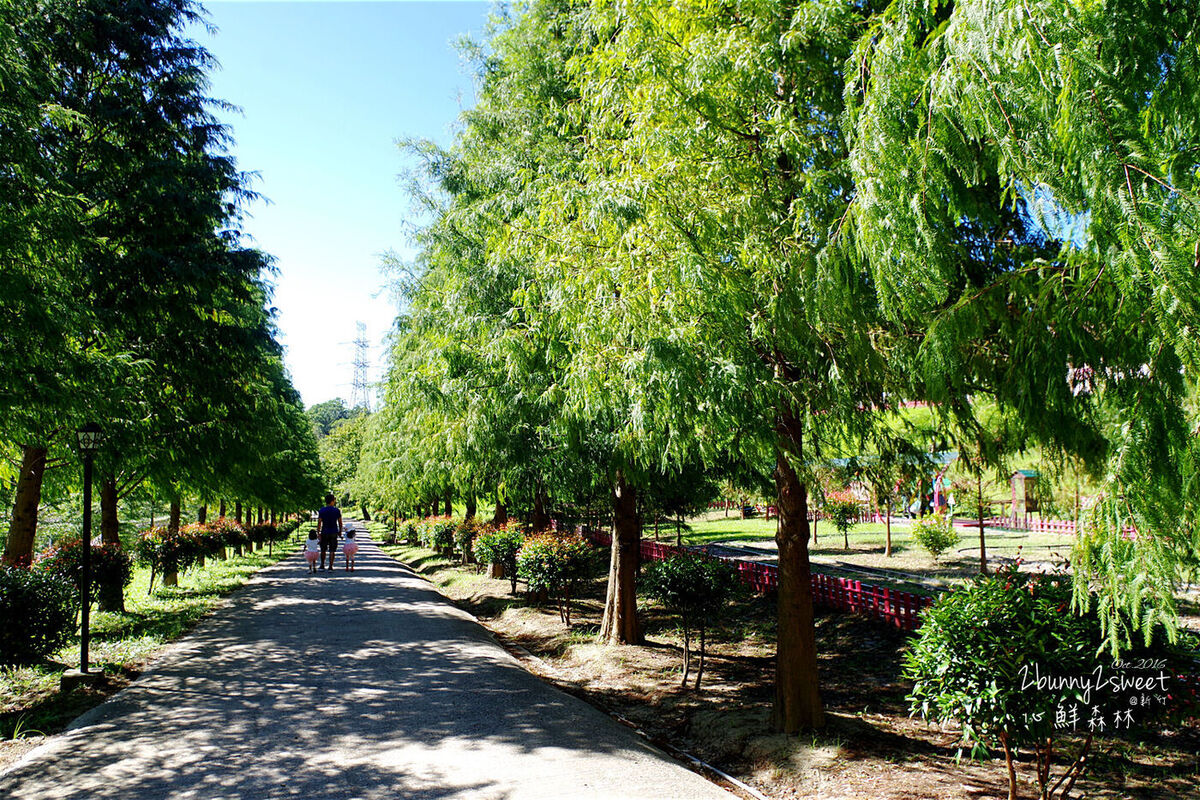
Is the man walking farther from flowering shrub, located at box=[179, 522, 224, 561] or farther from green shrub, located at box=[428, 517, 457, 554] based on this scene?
green shrub, located at box=[428, 517, 457, 554]

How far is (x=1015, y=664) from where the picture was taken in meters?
4.18

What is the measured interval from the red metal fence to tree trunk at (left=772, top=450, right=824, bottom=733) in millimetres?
2336

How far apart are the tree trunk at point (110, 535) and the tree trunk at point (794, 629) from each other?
12.1 meters

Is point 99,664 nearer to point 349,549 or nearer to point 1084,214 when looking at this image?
point 1084,214

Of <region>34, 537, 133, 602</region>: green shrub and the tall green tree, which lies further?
<region>34, 537, 133, 602</region>: green shrub

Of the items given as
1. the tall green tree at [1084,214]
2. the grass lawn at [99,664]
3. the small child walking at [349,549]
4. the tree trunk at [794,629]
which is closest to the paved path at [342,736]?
the grass lawn at [99,664]

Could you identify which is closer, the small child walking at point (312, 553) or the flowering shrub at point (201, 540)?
the flowering shrub at point (201, 540)

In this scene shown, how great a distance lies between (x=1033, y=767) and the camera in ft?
18.9

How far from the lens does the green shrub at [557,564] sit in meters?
12.9

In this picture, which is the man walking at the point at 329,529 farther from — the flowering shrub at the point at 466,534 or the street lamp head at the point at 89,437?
the street lamp head at the point at 89,437

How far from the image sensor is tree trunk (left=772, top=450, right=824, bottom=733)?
6.47m

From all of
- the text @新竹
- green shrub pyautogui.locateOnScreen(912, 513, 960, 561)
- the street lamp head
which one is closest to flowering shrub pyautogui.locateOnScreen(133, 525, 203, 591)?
the street lamp head

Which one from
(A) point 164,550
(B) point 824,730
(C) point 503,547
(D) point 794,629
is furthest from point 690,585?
(A) point 164,550

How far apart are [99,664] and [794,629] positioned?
→ 8.28m
